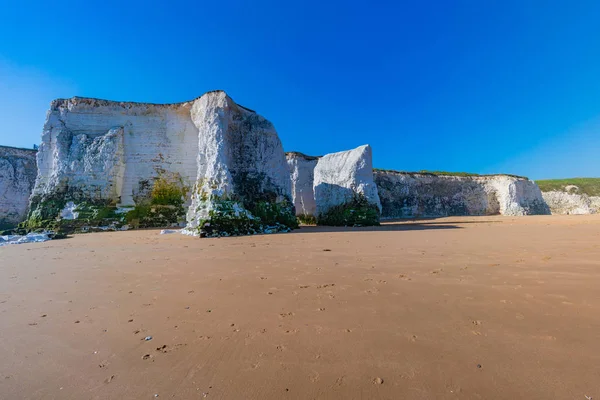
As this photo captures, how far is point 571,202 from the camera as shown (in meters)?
29.3

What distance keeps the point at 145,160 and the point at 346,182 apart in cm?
1060

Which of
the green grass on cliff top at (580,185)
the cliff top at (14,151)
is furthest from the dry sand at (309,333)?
the green grass on cliff top at (580,185)

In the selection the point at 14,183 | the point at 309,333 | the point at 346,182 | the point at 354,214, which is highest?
the point at 14,183

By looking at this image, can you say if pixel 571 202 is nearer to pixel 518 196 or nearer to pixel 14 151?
pixel 518 196

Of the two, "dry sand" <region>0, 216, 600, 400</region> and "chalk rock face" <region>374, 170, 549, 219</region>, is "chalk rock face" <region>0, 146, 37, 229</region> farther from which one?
"chalk rock face" <region>374, 170, 549, 219</region>

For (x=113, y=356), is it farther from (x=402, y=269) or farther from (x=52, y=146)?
(x=52, y=146)

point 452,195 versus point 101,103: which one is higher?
point 101,103

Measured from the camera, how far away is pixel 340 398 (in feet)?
4.01

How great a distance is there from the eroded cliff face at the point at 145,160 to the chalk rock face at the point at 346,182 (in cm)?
435

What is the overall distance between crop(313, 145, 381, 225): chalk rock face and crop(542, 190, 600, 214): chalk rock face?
88.0ft

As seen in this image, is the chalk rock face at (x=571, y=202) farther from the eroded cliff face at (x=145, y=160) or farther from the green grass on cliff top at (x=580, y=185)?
the eroded cliff face at (x=145, y=160)

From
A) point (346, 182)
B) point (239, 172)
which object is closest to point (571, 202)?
point (346, 182)

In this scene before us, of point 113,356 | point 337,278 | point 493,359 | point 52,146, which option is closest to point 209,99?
point 52,146

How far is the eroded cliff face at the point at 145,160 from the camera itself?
11.7 m
